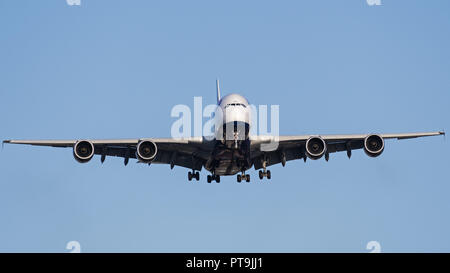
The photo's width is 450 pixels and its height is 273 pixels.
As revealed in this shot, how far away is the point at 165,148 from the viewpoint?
154 ft

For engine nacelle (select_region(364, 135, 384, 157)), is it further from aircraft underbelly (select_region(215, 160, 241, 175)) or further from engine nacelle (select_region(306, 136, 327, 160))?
aircraft underbelly (select_region(215, 160, 241, 175))

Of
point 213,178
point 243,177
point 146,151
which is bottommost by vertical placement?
point 146,151

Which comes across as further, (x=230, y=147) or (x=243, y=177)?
(x=243, y=177)

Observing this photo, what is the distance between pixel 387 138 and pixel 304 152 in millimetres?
5350

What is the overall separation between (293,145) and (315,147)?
2.66 meters

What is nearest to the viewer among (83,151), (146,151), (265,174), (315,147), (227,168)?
(83,151)

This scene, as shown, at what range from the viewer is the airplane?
43466mm

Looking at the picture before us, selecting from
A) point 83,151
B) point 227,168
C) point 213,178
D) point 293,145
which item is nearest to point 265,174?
point 227,168

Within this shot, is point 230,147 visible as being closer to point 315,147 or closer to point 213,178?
point 315,147
